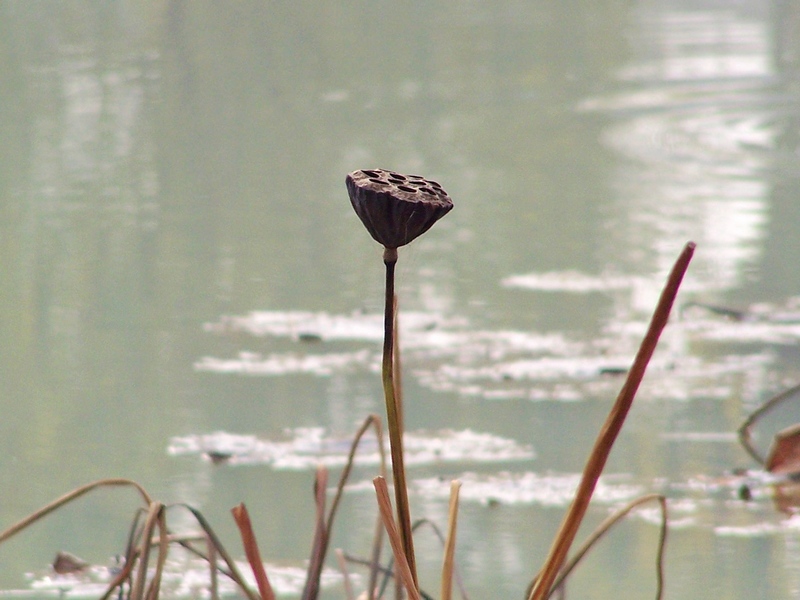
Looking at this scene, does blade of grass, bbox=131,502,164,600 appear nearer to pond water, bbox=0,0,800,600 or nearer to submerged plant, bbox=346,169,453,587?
submerged plant, bbox=346,169,453,587

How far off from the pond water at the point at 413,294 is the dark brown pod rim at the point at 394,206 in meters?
0.92

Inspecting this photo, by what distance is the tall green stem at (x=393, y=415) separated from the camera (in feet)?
2.16

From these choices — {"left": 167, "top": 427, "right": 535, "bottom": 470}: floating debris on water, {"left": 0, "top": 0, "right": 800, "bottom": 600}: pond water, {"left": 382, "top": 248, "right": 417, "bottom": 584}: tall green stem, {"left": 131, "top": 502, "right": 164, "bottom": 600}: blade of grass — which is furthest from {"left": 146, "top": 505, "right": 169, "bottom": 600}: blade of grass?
{"left": 167, "top": 427, "right": 535, "bottom": 470}: floating debris on water

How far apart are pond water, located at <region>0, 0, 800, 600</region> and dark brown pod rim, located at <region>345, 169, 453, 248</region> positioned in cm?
92

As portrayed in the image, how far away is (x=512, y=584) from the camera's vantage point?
1.50 m

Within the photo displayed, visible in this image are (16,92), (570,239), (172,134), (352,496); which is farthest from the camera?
(16,92)

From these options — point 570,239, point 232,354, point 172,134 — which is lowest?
point 232,354

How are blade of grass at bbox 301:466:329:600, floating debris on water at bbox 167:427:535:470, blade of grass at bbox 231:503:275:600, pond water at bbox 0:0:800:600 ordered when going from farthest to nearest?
floating debris on water at bbox 167:427:535:470
pond water at bbox 0:0:800:600
blade of grass at bbox 301:466:329:600
blade of grass at bbox 231:503:275:600

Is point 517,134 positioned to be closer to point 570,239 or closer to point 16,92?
point 570,239

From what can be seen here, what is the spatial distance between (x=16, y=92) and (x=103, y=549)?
3.92m

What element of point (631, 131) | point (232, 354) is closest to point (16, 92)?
point (631, 131)

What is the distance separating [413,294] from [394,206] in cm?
221

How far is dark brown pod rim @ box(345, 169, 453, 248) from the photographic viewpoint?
24.5 inches

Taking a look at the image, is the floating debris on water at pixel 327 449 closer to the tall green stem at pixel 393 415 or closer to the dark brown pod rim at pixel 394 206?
the tall green stem at pixel 393 415
